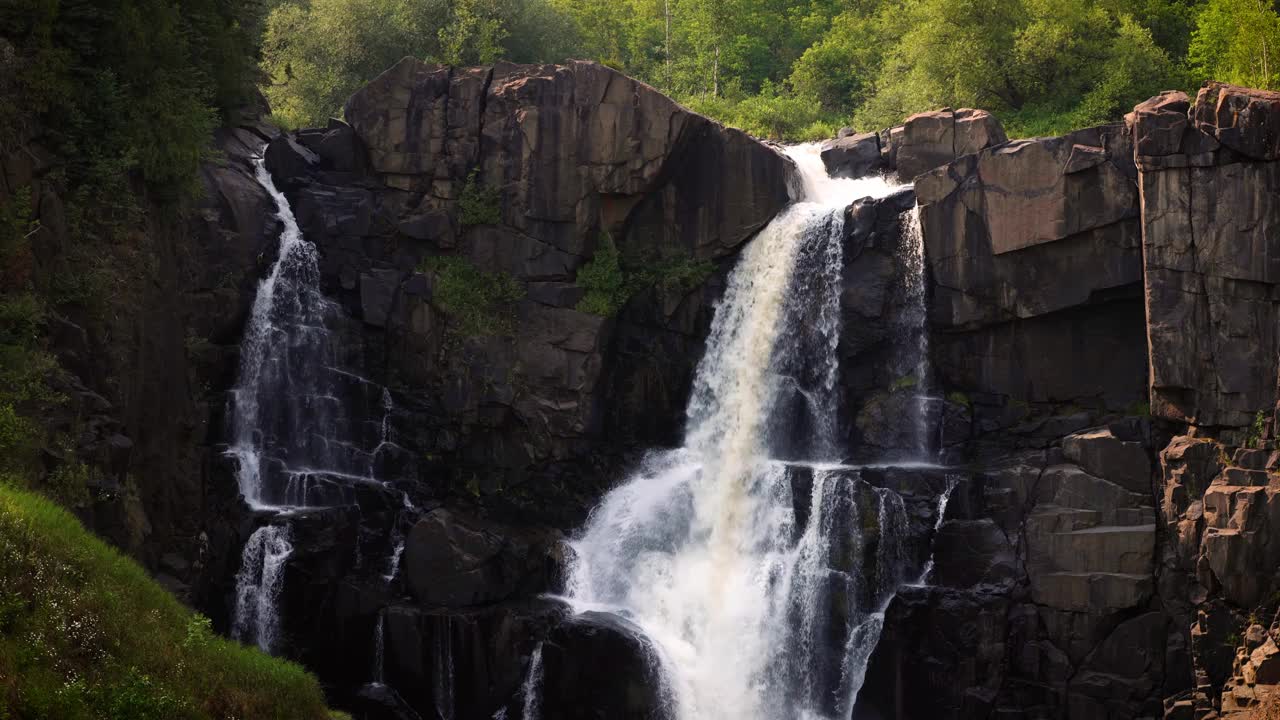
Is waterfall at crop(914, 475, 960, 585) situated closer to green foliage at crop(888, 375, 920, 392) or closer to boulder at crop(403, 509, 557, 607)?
green foliage at crop(888, 375, 920, 392)

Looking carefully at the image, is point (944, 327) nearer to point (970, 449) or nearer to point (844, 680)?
point (970, 449)

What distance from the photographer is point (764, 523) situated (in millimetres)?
28094

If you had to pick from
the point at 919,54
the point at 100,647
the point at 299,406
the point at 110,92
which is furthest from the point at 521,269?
the point at 100,647

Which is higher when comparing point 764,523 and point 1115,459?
point 1115,459

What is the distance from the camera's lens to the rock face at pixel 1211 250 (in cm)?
2541

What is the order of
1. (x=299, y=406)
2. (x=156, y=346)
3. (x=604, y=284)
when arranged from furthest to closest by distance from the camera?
(x=604, y=284) → (x=299, y=406) → (x=156, y=346)

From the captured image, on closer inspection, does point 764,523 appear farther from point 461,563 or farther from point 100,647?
point 100,647

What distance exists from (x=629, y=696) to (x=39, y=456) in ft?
41.4

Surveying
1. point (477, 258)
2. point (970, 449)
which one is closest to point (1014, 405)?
Result: point (970, 449)

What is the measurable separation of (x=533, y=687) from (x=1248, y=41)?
972 inches

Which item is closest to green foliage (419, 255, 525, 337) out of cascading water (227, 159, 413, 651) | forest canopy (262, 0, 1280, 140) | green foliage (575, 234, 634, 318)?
green foliage (575, 234, 634, 318)

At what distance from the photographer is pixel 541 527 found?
3020 cm

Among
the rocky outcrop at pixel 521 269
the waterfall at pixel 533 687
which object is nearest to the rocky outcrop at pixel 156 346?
the rocky outcrop at pixel 521 269

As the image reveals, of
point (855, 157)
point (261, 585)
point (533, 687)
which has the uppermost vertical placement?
point (855, 157)
